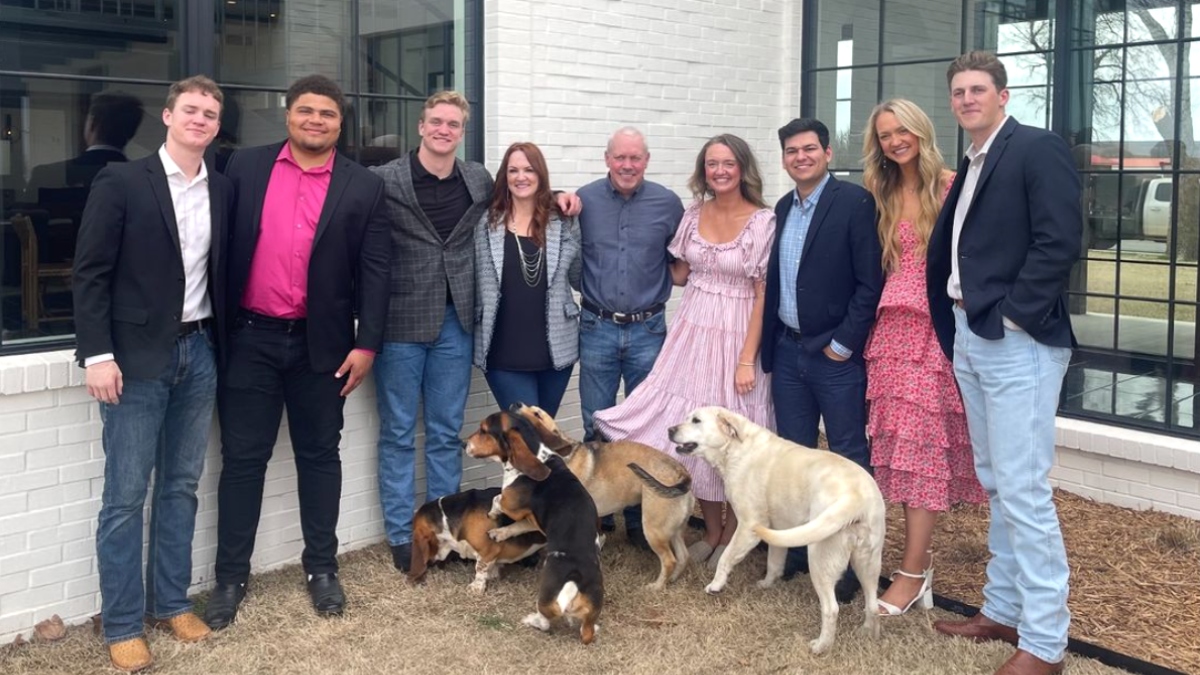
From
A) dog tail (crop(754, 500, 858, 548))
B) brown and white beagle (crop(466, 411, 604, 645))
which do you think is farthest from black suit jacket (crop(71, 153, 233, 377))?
dog tail (crop(754, 500, 858, 548))

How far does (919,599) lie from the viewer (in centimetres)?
443

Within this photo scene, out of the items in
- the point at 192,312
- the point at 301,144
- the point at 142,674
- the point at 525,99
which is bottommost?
the point at 142,674

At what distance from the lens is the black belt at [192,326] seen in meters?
3.86

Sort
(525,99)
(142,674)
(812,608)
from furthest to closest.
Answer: (525,99), (812,608), (142,674)

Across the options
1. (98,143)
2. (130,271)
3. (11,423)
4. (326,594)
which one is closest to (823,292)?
(326,594)

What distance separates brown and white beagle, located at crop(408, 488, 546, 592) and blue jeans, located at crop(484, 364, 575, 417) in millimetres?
462

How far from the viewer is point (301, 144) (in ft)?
13.6

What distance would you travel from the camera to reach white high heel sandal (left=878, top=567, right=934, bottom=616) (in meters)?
4.34

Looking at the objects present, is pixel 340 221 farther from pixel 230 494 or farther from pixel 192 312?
pixel 230 494

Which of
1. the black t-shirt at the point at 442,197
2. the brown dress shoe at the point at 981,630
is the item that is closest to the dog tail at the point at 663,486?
the brown dress shoe at the point at 981,630

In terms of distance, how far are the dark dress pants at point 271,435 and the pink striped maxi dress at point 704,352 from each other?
124cm

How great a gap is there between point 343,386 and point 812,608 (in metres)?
2.09

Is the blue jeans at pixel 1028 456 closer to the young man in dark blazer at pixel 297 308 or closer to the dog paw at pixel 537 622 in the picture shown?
the dog paw at pixel 537 622

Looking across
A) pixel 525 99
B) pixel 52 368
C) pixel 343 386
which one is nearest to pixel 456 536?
pixel 343 386
